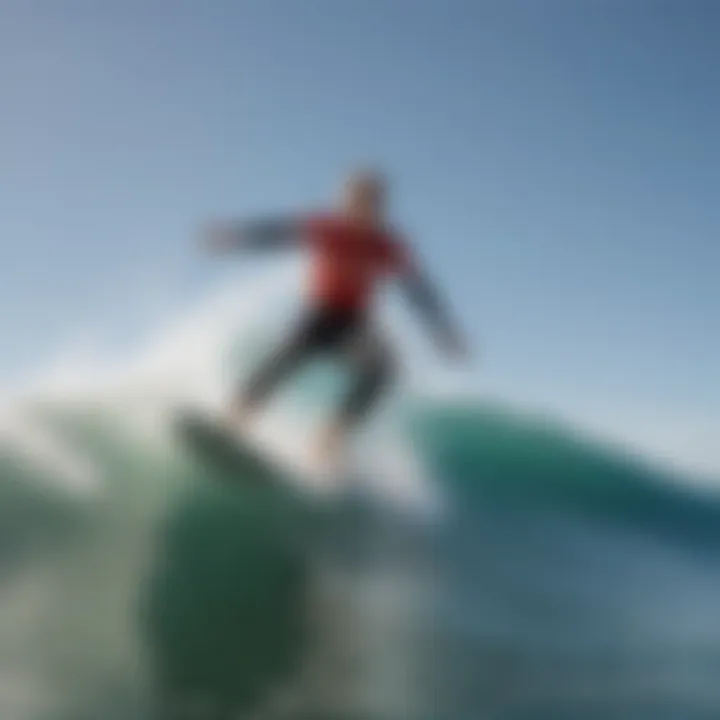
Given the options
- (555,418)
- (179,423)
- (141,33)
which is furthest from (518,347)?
(141,33)

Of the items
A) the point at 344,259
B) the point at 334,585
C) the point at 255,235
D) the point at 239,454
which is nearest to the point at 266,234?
the point at 255,235

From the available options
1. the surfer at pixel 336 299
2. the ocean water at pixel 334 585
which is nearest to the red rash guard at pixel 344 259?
the surfer at pixel 336 299

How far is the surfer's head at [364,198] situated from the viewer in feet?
6.93

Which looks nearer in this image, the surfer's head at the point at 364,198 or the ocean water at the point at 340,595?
the ocean water at the point at 340,595

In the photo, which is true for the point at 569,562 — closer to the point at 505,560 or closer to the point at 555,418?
the point at 505,560

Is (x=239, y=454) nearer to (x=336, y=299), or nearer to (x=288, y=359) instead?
(x=288, y=359)

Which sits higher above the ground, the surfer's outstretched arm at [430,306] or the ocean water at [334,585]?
the surfer's outstretched arm at [430,306]

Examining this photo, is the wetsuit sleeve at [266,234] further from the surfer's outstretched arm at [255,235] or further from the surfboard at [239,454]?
the surfboard at [239,454]

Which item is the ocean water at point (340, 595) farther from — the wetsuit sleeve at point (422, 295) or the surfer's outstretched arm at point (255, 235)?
the surfer's outstretched arm at point (255, 235)

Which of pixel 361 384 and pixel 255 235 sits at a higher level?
pixel 255 235

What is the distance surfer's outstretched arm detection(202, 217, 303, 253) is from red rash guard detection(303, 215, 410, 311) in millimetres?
27

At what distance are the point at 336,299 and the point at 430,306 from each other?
0.18m

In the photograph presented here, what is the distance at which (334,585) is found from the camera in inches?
82.8

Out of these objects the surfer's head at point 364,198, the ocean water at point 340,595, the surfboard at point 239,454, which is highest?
the surfer's head at point 364,198
